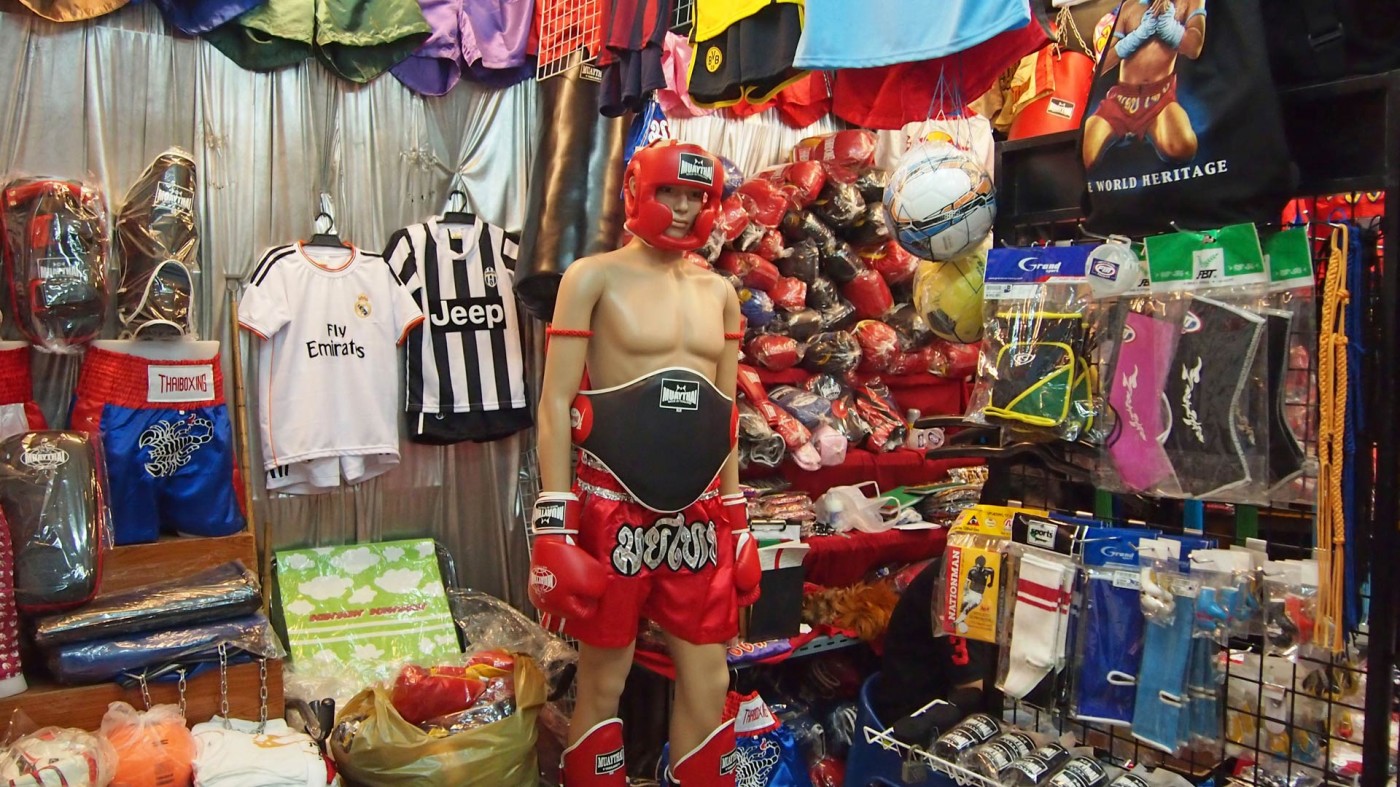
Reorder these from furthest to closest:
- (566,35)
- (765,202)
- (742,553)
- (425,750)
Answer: (765,202) → (566,35) → (742,553) → (425,750)

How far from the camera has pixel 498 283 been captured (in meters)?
3.70

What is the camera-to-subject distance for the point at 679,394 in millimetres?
2580

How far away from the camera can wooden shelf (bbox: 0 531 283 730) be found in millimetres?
2330

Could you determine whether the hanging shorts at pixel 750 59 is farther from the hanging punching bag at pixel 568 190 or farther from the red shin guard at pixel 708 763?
the red shin guard at pixel 708 763

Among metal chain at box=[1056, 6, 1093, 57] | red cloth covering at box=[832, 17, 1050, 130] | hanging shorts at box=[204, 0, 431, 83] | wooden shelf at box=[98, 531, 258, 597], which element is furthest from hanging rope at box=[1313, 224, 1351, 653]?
metal chain at box=[1056, 6, 1093, 57]

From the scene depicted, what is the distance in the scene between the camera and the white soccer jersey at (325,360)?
3.23 meters

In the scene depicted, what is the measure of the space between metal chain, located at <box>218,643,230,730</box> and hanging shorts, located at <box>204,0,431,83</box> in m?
A: 1.96

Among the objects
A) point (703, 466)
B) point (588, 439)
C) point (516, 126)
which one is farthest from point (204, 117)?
point (703, 466)

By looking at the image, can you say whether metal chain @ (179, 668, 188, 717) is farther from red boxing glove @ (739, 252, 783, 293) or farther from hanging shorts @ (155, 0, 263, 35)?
red boxing glove @ (739, 252, 783, 293)

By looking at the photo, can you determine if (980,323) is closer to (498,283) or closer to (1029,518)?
(1029,518)

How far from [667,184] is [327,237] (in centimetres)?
147

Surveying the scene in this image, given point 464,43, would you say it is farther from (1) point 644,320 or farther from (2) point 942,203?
(2) point 942,203

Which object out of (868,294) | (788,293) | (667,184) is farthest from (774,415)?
(667,184)

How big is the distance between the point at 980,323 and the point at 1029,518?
A: 57cm
